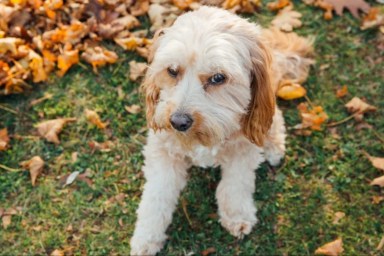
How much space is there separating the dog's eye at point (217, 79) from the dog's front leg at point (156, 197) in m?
0.83

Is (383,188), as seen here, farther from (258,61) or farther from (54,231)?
(54,231)

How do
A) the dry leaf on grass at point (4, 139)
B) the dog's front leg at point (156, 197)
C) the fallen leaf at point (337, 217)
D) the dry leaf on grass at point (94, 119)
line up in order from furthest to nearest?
the dry leaf on grass at point (94, 119), the dry leaf on grass at point (4, 139), the fallen leaf at point (337, 217), the dog's front leg at point (156, 197)

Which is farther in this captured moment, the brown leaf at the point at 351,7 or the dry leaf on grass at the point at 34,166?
the brown leaf at the point at 351,7

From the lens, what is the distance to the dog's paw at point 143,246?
13.0ft

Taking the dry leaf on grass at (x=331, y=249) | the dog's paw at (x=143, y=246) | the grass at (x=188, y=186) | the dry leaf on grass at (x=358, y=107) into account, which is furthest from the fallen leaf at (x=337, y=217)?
the dog's paw at (x=143, y=246)

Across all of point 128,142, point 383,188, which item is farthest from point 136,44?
point 383,188

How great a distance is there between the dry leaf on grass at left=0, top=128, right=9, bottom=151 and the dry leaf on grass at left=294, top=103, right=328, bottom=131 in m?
2.68

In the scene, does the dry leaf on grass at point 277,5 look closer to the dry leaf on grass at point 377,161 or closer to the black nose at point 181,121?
the dry leaf on grass at point 377,161

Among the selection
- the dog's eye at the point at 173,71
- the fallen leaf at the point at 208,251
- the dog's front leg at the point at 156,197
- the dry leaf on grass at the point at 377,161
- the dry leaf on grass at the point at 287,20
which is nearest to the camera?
the dog's eye at the point at 173,71

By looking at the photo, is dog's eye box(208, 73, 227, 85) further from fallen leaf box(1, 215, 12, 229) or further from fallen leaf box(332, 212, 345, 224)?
fallen leaf box(1, 215, 12, 229)

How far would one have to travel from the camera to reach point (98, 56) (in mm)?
4984

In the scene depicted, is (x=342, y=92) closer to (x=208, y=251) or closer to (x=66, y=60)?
(x=208, y=251)

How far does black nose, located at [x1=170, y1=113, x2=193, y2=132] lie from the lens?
3.18m

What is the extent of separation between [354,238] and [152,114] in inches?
76.5
